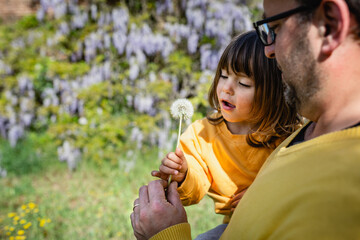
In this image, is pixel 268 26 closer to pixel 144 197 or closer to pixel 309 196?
pixel 309 196

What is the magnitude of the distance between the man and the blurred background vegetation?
3.13m

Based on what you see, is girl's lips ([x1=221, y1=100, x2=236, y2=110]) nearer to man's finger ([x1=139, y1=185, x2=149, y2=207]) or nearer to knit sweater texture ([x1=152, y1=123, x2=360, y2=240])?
man's finger ([x1=139, y1=185, x2=149, y2=207])

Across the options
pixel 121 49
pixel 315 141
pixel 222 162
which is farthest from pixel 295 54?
pixel 121 49

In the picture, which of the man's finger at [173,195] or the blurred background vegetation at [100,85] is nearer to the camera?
the man's finger at [173,195]

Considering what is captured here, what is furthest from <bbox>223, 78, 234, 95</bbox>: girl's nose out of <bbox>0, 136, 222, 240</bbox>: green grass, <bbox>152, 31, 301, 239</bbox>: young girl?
<bbox>0, 136, 222, 240</bbox>: green grass

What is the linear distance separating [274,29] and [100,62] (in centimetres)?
499

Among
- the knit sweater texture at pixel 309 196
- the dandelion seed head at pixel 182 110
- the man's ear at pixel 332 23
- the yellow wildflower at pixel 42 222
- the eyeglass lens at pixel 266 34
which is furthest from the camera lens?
the yellow wildflower at pixel 42 222

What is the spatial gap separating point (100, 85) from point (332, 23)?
4629mm

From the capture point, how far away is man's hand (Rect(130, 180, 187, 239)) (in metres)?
1.04

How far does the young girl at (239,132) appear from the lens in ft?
5.21

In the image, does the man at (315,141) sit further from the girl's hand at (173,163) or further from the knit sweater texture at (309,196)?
the girl's hand at (173,163)

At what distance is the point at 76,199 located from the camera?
3.71m

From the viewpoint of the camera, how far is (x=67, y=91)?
518 centimetres

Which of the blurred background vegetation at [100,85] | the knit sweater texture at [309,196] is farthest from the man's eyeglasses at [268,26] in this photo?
the blurred background vegetation at [100,85]
